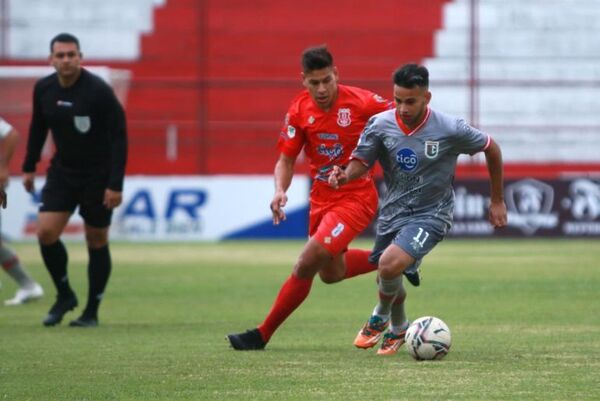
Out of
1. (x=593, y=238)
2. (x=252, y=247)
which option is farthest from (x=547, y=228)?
(x=252, y=247)

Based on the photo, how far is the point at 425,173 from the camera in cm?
824

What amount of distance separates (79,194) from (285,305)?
2583 mm

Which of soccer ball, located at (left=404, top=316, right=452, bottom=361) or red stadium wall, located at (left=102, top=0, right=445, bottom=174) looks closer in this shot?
soccer ball, located at (left=404, top=316, right=452, bottom=361)

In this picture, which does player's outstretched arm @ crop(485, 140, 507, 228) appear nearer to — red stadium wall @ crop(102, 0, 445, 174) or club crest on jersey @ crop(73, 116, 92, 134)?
club crest on jersey @ crop(73, 116, 92, 134)

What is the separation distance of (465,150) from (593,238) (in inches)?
607

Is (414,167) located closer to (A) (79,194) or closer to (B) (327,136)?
(B) (327,136)

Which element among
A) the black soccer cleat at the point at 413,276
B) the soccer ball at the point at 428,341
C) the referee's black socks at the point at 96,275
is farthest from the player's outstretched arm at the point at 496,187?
the referee's black socks at the point at 96,275

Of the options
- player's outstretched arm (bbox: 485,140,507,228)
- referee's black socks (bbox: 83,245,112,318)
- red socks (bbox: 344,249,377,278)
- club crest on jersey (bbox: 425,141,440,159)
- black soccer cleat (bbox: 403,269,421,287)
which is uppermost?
club crest on jersey (bbox: 425,141,440,159)

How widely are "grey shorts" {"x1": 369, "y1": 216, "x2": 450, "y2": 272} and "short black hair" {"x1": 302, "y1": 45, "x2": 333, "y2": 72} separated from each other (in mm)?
1151

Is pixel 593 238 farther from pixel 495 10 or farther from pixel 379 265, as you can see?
pixel 379 265

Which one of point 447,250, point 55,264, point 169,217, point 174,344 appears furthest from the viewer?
point 169,217

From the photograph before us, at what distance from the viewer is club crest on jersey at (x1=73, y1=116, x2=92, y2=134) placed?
10320mm

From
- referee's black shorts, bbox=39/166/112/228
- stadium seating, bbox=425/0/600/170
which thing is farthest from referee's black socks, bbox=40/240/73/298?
stadium seating, bbox=425/0/600/170

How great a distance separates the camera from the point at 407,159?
8.21 m
